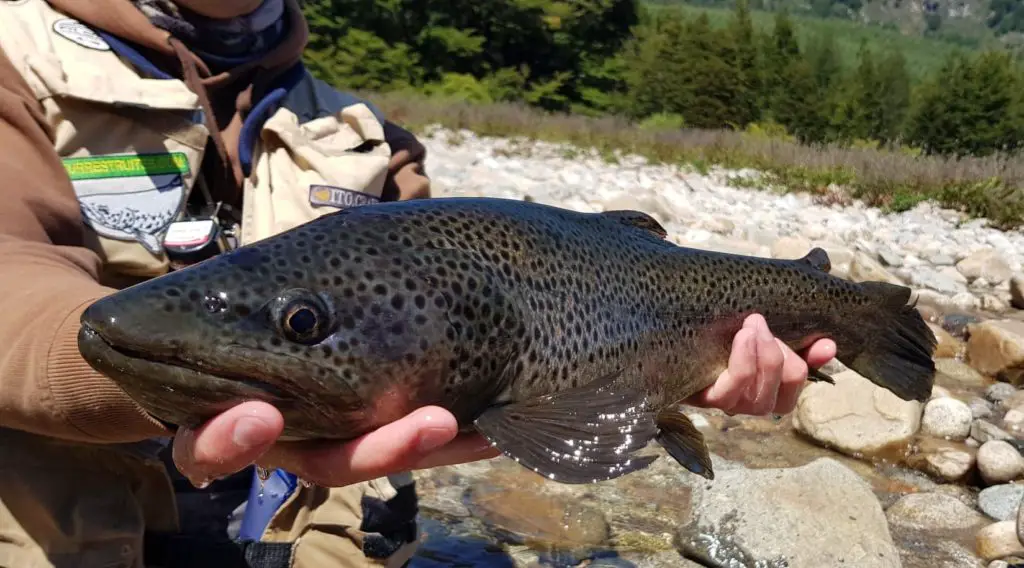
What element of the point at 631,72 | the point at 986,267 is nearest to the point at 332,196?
the point at 986,267

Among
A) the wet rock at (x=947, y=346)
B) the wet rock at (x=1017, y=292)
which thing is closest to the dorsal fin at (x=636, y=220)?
the wet rock at (x=947, y=346)

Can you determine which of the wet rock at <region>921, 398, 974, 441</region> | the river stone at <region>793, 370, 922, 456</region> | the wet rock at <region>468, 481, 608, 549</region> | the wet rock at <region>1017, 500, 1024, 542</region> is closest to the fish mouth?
the wet rock at <region>468, 481, 608, 549</region>

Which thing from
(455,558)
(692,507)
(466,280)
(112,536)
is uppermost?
(466,280)

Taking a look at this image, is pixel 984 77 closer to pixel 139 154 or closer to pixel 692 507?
pixel 692 507

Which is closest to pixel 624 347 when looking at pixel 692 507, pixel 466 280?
pixel 466 280

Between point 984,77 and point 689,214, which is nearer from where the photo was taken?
point 689,214

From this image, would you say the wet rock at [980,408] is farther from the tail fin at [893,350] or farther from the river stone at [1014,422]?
the tail fin at [893,350]
